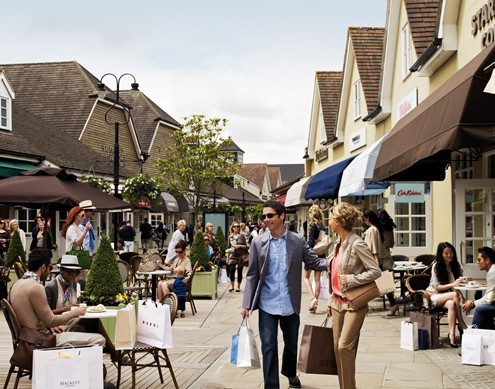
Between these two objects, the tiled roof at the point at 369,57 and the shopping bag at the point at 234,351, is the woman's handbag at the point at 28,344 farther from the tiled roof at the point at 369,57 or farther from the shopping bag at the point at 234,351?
the tiled roof at the point at 369,57

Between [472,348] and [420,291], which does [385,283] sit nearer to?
[472,348]

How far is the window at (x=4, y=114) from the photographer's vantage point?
29.2 m

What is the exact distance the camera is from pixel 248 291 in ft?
23.9

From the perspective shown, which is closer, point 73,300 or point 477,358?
point 73,300

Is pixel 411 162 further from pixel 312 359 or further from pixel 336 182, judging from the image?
pixel 336 182

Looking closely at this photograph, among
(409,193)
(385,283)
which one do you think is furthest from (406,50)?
(385,283)

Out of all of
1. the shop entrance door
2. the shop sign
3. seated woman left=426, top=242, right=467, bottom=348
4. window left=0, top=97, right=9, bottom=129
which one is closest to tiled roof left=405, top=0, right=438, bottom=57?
the shop sign

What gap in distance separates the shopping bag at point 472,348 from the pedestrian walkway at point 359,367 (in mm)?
115

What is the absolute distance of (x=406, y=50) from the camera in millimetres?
19609

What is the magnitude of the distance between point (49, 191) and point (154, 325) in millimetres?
7094

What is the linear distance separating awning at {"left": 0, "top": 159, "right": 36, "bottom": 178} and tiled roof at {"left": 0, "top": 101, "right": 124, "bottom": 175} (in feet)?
1.42

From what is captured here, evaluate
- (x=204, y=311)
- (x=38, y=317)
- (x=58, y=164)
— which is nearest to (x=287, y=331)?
(x=38, y=317)

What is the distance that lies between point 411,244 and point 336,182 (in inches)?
101

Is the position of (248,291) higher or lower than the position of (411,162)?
lower
